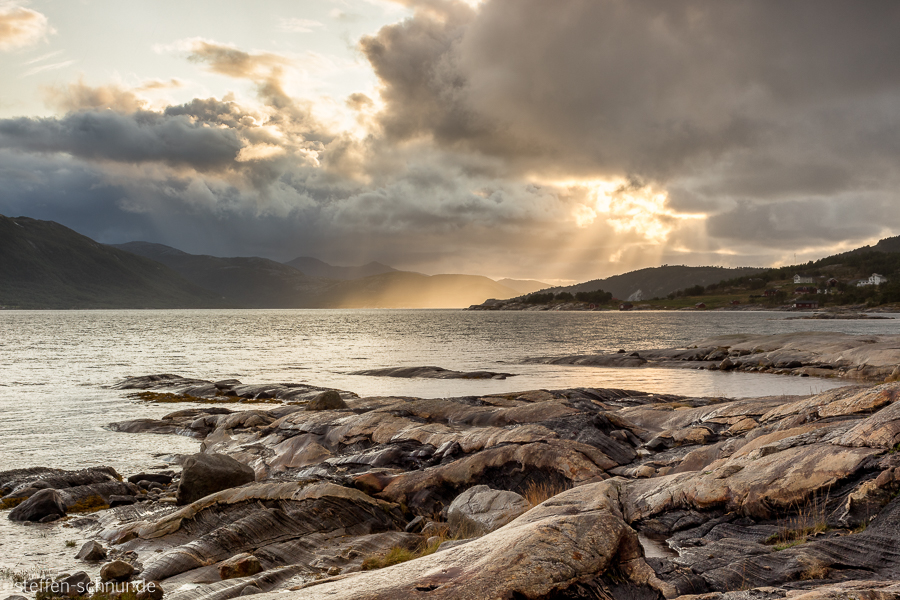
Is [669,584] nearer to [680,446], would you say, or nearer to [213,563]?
[213,563]

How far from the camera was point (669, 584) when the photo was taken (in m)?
7.47

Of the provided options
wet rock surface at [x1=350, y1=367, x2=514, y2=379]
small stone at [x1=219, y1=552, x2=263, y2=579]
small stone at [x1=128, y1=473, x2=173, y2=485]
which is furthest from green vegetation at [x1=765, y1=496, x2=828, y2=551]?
wet rock surface at [x1=350, y1=367, x2=514, y2=379]

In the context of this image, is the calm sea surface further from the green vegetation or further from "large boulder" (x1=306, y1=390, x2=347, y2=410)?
the green vegetation

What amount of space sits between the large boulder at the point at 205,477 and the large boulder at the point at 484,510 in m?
8.59

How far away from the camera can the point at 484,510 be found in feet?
42.5

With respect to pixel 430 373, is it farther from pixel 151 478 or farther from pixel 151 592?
pixel 151 592

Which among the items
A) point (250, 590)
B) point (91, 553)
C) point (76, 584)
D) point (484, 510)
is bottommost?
point (91, 553)

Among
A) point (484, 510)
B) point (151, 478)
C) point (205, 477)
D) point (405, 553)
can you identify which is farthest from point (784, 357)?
point (151, 478)

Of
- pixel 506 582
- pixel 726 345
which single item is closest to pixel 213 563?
pixel 506 582

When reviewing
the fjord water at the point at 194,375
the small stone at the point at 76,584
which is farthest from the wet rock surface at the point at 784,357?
the small stone at the point at 76,584

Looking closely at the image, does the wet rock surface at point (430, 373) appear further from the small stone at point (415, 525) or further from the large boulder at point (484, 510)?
the large boulder at point (484, 510)

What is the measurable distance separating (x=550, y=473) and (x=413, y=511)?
430 cm

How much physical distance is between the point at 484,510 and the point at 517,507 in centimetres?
88

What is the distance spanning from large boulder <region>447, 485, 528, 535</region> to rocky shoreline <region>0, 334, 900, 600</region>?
0.05 m
